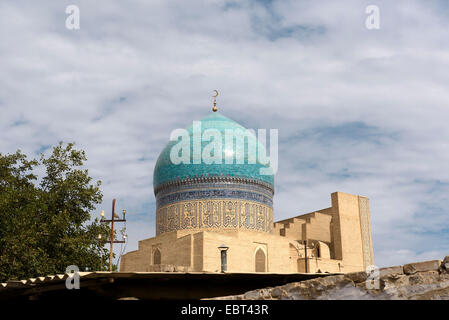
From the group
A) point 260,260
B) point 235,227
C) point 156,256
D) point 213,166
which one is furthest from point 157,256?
point 213,166

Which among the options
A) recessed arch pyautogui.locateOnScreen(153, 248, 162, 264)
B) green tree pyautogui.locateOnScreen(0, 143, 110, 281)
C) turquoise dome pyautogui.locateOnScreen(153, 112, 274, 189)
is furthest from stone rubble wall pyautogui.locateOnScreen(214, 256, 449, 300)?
turquoise dome pyautogui.locateOnScreen(153, 112, 274, 189)

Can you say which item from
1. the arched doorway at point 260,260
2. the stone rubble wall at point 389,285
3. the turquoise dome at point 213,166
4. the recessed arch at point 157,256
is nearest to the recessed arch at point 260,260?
the arched doorway at point 260,260

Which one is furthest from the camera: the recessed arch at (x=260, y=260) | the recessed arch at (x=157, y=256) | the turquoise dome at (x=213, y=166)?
the turquoise dome at (x=213, y=166)

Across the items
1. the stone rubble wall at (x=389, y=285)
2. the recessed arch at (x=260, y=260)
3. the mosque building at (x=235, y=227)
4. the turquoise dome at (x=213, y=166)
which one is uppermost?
the turquoise dome at (x=213, y=166)

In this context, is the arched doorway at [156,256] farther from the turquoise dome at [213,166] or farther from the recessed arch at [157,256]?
the turquoise dome at [213,166]

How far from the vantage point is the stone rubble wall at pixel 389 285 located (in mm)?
4473

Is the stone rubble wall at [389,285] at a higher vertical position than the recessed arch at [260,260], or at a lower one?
lower

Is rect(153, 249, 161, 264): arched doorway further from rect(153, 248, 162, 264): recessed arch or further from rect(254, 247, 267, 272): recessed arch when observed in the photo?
rect(254, 247, 267, 272): recessed arch

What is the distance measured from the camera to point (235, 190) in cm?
2144

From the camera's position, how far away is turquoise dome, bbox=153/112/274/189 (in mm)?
21562

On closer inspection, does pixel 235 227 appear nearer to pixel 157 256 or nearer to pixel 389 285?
pixel 157 256

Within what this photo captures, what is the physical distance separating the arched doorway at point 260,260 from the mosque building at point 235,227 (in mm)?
37
